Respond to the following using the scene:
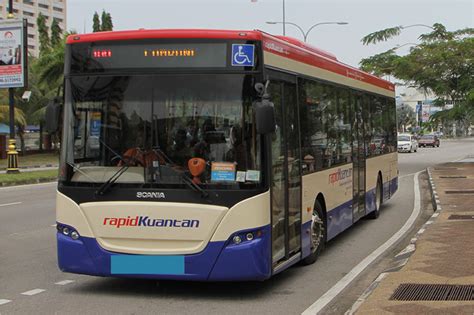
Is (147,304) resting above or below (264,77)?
below

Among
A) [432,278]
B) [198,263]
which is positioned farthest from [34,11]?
[432,278]

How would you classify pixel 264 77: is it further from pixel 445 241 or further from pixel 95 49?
pixel 445 241

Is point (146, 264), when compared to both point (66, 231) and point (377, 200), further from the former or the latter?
point (377, 200)

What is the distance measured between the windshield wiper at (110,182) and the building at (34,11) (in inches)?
4889

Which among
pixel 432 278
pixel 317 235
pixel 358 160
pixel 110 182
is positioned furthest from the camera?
pixel 358 160

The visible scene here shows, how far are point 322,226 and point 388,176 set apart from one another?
6.51 m

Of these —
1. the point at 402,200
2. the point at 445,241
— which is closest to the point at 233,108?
the point at 445,241

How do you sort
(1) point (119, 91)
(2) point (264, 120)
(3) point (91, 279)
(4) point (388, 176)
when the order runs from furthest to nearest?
(4) point (388, 176)
(3) point (91, 279)
(1) point (119, 91)
(2) point (264, 120)

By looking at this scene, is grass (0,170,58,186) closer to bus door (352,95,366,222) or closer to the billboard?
the billboard

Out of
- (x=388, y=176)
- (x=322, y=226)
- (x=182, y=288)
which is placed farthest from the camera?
(x=388, y=176)

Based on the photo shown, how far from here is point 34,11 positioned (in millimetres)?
136125

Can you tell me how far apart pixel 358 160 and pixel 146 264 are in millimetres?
6004

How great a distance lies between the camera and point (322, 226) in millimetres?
8664

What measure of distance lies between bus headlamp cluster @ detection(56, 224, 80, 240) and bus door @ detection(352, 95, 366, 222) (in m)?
5.63
